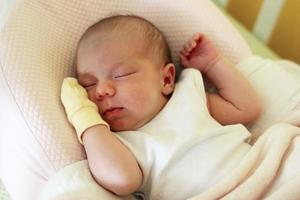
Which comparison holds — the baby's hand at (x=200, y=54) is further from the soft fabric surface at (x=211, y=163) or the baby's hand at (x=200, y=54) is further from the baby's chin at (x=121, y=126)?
the baby's chin at (x=121, y=126)

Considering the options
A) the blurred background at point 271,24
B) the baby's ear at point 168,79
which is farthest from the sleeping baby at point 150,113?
the blurred background at point 271,24

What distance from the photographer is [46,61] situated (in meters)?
0.90

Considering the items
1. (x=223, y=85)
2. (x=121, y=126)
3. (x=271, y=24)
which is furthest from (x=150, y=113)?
(x=271, y=24)

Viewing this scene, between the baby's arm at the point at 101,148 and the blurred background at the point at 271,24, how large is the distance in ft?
2.13

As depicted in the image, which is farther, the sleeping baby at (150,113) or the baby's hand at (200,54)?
the baby's hand at (200,54)

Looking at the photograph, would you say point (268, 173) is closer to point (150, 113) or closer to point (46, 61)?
point (150, 113)

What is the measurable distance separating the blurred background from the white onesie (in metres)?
0.52

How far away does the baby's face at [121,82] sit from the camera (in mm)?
852

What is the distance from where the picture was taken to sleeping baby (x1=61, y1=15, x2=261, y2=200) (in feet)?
2.66

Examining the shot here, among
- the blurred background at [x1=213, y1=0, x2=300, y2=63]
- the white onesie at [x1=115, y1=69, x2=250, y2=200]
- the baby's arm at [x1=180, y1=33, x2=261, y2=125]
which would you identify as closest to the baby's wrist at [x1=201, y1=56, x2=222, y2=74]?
the baby's arm at [x1=180, y1=33, x2=261, y2=125]

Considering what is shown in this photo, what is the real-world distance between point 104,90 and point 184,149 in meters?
0.16

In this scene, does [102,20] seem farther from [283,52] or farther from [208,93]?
[283,52]

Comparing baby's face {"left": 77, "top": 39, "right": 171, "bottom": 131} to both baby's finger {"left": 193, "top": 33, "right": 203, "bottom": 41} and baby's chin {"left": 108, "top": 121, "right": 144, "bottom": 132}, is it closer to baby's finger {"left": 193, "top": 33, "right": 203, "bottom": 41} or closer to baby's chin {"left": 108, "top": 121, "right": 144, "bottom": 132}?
baby's chin {"left": 108, "top": 121, "right": 144, "bottom": 132}

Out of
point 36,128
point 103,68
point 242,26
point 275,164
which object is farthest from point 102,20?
point 242,26
